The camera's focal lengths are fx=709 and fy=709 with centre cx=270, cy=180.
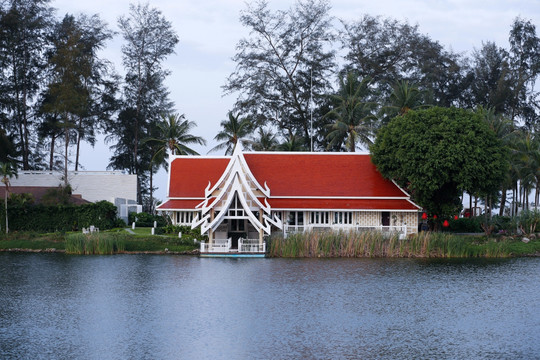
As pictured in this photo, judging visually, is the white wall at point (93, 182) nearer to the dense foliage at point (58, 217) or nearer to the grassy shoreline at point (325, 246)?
the dense foliage at point (58, 217)

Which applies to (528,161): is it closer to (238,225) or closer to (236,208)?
(238,225)

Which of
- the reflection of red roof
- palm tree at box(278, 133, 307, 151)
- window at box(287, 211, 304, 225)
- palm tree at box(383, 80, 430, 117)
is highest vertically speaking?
palm tree at box(383, 80, 430, 117)

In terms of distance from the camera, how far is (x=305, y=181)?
2037 inches

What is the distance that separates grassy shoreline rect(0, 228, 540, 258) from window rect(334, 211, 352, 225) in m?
5.78

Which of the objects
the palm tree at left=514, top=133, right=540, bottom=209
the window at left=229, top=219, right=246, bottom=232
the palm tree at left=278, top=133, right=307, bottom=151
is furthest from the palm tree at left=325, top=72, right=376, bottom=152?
the window at left=229, top=219, right=246, bottom=232

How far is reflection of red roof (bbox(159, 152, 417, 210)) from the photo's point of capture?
49.7m

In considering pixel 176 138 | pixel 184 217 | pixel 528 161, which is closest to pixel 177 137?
pixel 176 138

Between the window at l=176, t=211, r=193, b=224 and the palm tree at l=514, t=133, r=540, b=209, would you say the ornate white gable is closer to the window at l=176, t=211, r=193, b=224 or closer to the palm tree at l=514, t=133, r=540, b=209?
the window at l=176, t=211, r=193, b=224

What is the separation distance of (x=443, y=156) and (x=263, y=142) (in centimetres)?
2137

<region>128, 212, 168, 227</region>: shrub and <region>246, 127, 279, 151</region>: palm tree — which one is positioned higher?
<region>246, 127, 279, 151</region>: palm tree

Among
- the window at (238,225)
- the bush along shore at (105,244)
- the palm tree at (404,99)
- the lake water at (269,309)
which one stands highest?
the palm tree at (404,99)

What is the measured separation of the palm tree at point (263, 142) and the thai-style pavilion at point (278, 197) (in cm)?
988

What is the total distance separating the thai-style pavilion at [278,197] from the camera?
44.1m

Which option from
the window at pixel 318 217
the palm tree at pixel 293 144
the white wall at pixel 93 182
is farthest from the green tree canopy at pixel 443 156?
the white wall at pixel 93 182
